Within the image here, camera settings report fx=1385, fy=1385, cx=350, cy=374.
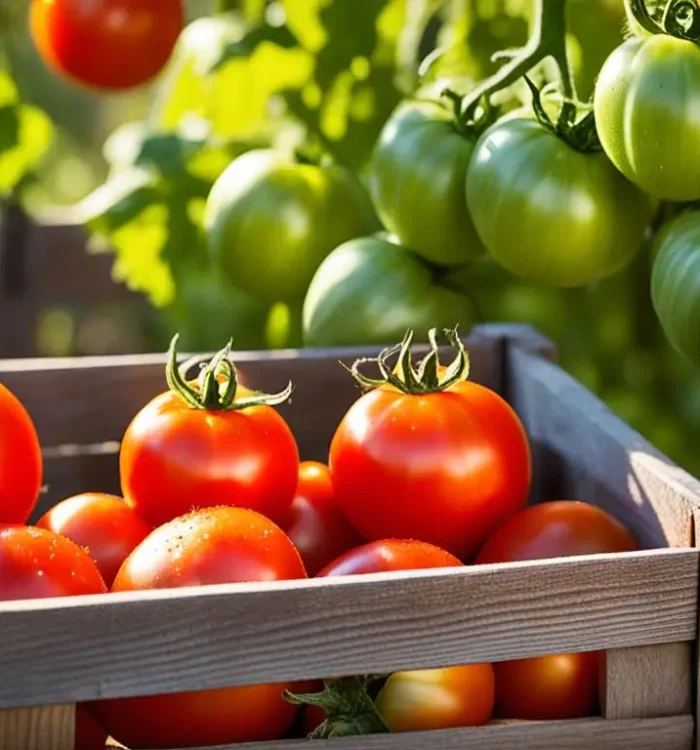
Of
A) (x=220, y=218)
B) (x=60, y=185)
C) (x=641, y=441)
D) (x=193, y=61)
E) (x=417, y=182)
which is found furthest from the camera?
(x=60, y=185)

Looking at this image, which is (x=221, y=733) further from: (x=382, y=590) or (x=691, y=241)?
(x=691, y=241)

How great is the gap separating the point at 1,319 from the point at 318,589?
1.58 m

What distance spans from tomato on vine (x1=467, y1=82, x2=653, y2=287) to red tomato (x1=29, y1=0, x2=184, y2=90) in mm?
691

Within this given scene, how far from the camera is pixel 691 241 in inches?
38.2

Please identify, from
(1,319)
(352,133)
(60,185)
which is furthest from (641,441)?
(60,185)

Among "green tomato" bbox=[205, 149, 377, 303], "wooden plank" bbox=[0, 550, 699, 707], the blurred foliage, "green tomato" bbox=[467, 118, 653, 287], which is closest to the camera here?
"wooden plank" bbox=[0, 550, 699, 707]

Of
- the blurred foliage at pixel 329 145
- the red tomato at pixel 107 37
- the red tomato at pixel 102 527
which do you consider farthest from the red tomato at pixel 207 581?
the red tomato at pixel 107 37

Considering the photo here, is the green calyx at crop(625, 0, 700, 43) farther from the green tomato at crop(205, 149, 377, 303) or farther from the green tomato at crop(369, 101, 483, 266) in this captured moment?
the green tomato at crop(205, 149, 377, 303)

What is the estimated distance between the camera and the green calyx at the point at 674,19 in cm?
91

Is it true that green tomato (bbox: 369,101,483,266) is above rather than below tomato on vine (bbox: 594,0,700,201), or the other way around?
below

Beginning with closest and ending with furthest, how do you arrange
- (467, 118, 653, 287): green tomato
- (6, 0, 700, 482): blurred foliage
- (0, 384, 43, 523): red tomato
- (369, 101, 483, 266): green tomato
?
(0, 384, 43, 523): red tomato → (467, 118, 653, 287): green tomato → (369, 101, 483, 266): green tomato → (6, 0, 700, 482): blurred foliage

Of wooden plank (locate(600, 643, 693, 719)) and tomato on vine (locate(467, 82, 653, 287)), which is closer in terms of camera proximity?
wooden plank (locate(600, 643, 693, 719))

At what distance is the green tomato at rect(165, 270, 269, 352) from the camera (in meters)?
1.62

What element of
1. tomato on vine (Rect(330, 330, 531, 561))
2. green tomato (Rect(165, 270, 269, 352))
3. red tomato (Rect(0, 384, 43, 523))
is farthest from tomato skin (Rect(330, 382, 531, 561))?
green tomato (Rect(165, 270, 269, 352))
